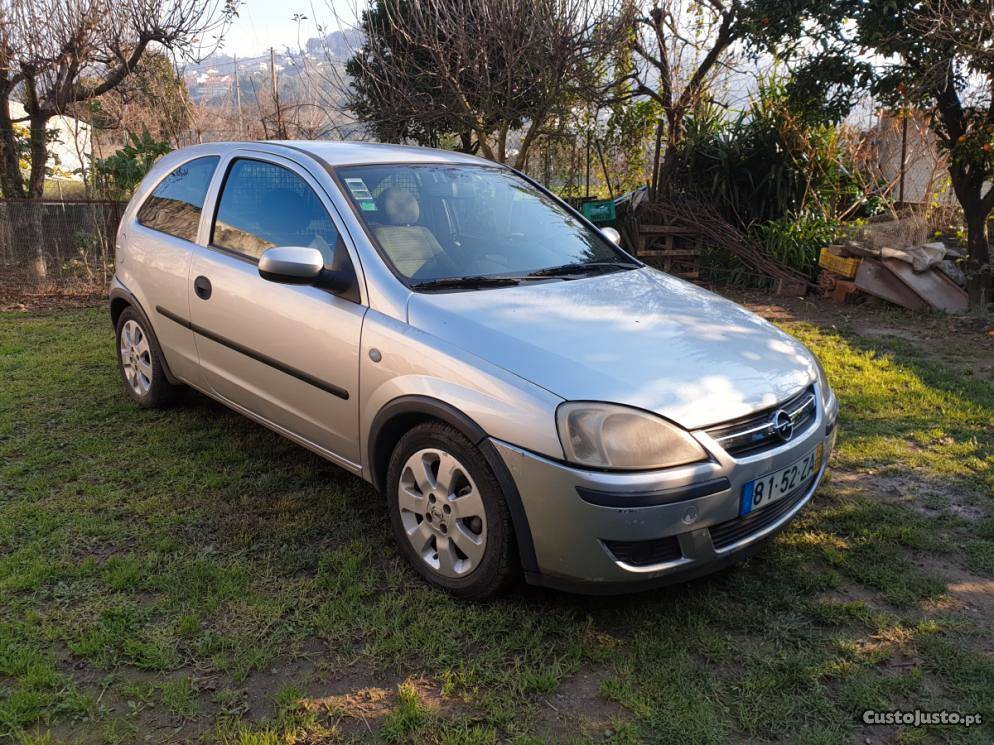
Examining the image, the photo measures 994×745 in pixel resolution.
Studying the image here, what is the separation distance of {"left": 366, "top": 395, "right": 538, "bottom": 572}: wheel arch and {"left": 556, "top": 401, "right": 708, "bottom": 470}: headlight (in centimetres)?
26

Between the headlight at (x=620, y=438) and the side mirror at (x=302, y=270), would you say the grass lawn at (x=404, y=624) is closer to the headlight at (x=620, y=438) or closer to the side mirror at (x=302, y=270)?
the headlight at (x=620, y=438)

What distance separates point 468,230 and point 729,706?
227 cm

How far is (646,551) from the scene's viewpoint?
252 cm

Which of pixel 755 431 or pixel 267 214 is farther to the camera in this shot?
pixel 267 214

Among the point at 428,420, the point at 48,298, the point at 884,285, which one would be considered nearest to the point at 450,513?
the point at 428,420

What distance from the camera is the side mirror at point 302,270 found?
310 cm

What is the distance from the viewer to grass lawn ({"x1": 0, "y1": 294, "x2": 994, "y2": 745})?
232 centimetres

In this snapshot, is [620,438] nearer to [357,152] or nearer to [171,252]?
[357,152]

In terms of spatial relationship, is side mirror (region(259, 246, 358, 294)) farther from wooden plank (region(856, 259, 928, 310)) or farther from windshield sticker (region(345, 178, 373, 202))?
wooden plank (region(856, 259, 928, 310))

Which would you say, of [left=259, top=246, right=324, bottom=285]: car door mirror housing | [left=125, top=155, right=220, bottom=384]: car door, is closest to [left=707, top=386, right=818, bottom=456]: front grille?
[left=259, top=246, right=324, bottom=285]: car door mirror housing


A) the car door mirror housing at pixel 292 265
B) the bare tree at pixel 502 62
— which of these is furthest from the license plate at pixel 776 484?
the bare tree at pixel 502 62

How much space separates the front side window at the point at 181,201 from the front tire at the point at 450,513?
2046 millimetres

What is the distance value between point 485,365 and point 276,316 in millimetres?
1241

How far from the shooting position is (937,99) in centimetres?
744
